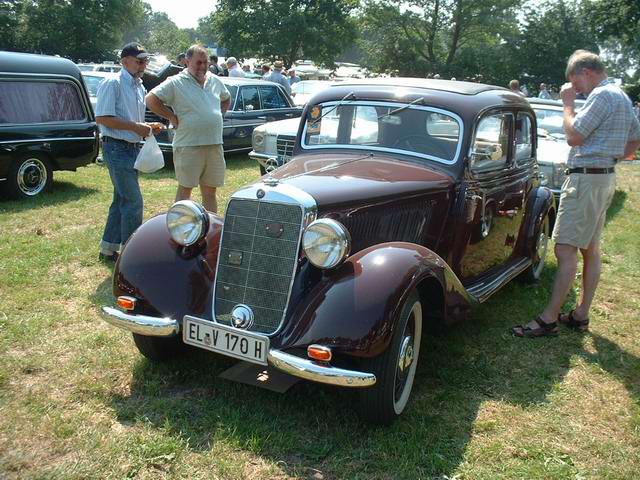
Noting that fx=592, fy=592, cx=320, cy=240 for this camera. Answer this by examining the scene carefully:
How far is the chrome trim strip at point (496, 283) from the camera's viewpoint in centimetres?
427

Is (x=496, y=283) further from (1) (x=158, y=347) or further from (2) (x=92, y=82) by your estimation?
(2) (x=92, y=82)

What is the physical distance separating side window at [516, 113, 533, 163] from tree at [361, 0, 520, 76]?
109 feet

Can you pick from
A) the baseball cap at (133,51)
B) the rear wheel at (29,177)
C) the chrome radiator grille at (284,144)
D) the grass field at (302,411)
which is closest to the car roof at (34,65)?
the rear wheel at (29,177)

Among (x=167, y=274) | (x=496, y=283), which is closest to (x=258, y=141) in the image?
(x=496, y=283)

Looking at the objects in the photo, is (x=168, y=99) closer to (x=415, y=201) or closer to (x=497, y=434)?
(x=415, y=201)

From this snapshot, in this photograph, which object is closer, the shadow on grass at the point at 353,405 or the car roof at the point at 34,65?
the shadow on grass at the point at 353,405

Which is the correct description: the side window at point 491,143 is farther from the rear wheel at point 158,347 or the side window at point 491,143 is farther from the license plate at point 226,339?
the rear wheel at point 158,347

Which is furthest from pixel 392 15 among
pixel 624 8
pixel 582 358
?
pixel 582 358

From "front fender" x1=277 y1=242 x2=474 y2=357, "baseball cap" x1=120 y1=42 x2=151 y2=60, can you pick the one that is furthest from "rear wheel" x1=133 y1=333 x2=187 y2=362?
"baseball cap" x1=120 y1=42 x2=151 y2=60

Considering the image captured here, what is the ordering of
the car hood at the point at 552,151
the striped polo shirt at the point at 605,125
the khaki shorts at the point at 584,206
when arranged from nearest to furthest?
1. the striped polo shirt at the point at 605,125
2. the khaki shorts at the point at 584,206
3. the car hood at the point at 552,151

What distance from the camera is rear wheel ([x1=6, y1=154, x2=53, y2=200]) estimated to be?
7922 mm

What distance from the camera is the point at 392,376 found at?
3.07 meters

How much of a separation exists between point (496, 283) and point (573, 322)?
0.74m

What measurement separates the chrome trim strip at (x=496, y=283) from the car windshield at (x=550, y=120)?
5735 mm
